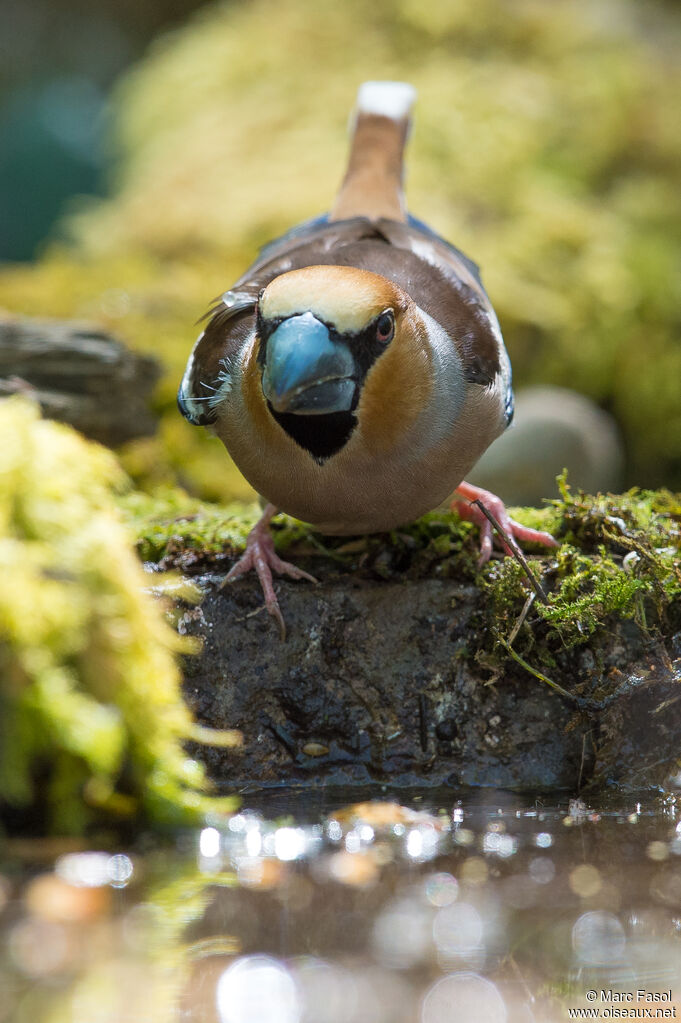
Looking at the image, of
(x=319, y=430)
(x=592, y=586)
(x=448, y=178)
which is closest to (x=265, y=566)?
(x=319, y=430)

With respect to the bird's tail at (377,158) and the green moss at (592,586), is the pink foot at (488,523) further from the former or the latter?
the bird's tail at (377,158)

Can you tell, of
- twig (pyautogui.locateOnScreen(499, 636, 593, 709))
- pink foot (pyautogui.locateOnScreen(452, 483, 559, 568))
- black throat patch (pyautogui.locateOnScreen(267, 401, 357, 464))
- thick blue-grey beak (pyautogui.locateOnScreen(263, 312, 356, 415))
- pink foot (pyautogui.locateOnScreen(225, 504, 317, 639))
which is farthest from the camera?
pink foot (pyautogui.locateOnScreen(452, 483, 559, 568))

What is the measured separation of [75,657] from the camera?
1.87 metres

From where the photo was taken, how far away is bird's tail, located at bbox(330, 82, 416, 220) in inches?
169

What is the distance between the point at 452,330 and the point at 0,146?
15172mm

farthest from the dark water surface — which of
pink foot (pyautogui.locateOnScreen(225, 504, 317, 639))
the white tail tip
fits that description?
the white tail tip

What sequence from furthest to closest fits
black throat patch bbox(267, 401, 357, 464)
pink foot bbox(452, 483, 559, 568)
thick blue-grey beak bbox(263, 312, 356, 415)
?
pink foot bbox(452, 483, 559, 568) < black throat patch bbox(267, 401, 357, 464) < thick blue-grey beak bbox(263, 312, 356, 415)

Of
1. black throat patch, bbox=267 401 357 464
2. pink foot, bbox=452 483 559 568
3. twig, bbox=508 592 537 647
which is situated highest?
black throat patch, bbox=267 401 357 464

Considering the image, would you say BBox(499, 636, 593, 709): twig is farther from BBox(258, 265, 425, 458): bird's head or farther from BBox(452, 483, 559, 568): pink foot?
BBox(258, 265, 425, 458): bird's head

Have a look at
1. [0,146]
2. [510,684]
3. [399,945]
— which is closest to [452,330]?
[510,684]

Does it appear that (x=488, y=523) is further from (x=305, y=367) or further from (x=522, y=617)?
(x=305, y=367)

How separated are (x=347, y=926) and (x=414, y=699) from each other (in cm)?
125

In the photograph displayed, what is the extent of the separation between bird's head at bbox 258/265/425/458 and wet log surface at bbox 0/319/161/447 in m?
2.24

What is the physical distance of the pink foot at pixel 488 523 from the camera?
10.5 ft
